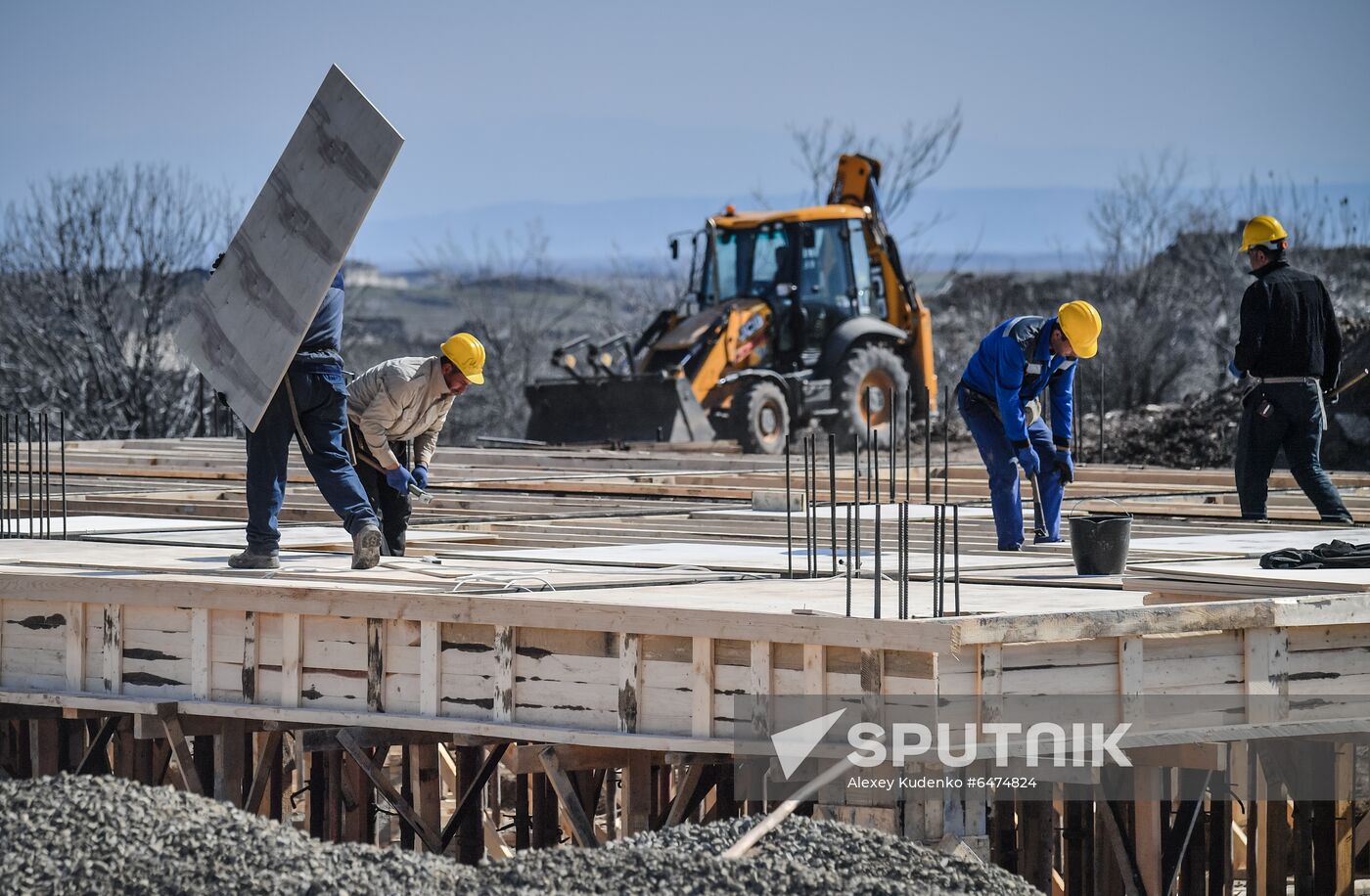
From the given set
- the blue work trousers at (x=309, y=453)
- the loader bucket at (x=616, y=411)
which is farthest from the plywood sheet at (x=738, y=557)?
the loader bucket at (x=616, y=411)

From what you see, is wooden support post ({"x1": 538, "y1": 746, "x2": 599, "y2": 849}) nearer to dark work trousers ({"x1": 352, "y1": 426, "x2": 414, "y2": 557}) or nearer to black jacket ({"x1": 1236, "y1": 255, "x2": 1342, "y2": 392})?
dark work trousers ({"x1": 352, "y1": 426, "x2": 414, "y2": 557})

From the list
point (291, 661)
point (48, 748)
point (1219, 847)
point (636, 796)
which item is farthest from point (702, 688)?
point (48, 748)

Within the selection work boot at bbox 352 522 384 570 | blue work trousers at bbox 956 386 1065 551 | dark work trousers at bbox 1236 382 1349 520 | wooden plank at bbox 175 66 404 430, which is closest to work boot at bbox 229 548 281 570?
work boot at bbox 352 522 384 570

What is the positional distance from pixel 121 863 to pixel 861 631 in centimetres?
248

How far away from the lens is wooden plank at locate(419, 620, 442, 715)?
6473 mm

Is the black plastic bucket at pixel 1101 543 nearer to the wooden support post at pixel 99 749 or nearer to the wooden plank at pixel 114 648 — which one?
the wooden plank at pixel 114 648

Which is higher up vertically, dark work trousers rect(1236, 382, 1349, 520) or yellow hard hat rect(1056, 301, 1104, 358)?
yellow hard hat rect(1056, 301, 1104, 358)

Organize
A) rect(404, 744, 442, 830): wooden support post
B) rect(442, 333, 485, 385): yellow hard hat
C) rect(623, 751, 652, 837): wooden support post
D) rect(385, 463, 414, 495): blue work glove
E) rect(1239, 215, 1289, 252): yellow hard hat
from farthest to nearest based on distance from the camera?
1. rect(1239, 215, 1289, 252): yellow hard hat
2. rect(404, 744, 442, 830): wooden support post
3. rect(385, 463, 414, 495): blue work glove
4. rect(442, 333, 485, 385): yellow hard hat
5. rect(623, 751, 652, 837): wooden support post

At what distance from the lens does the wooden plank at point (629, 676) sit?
6129 mm

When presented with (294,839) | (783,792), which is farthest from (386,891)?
(783,792)

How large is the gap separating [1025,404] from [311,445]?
11.2 ft

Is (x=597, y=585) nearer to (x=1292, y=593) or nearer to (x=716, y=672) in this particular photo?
(x=716, y=672)

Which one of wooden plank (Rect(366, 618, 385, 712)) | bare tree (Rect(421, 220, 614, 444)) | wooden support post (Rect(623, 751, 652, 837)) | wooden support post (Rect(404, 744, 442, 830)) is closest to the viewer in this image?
wooden plank (Rect(366, 618, 385, 712))

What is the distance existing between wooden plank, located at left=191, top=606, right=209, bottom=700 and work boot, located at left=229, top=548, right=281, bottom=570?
1.52 ft
